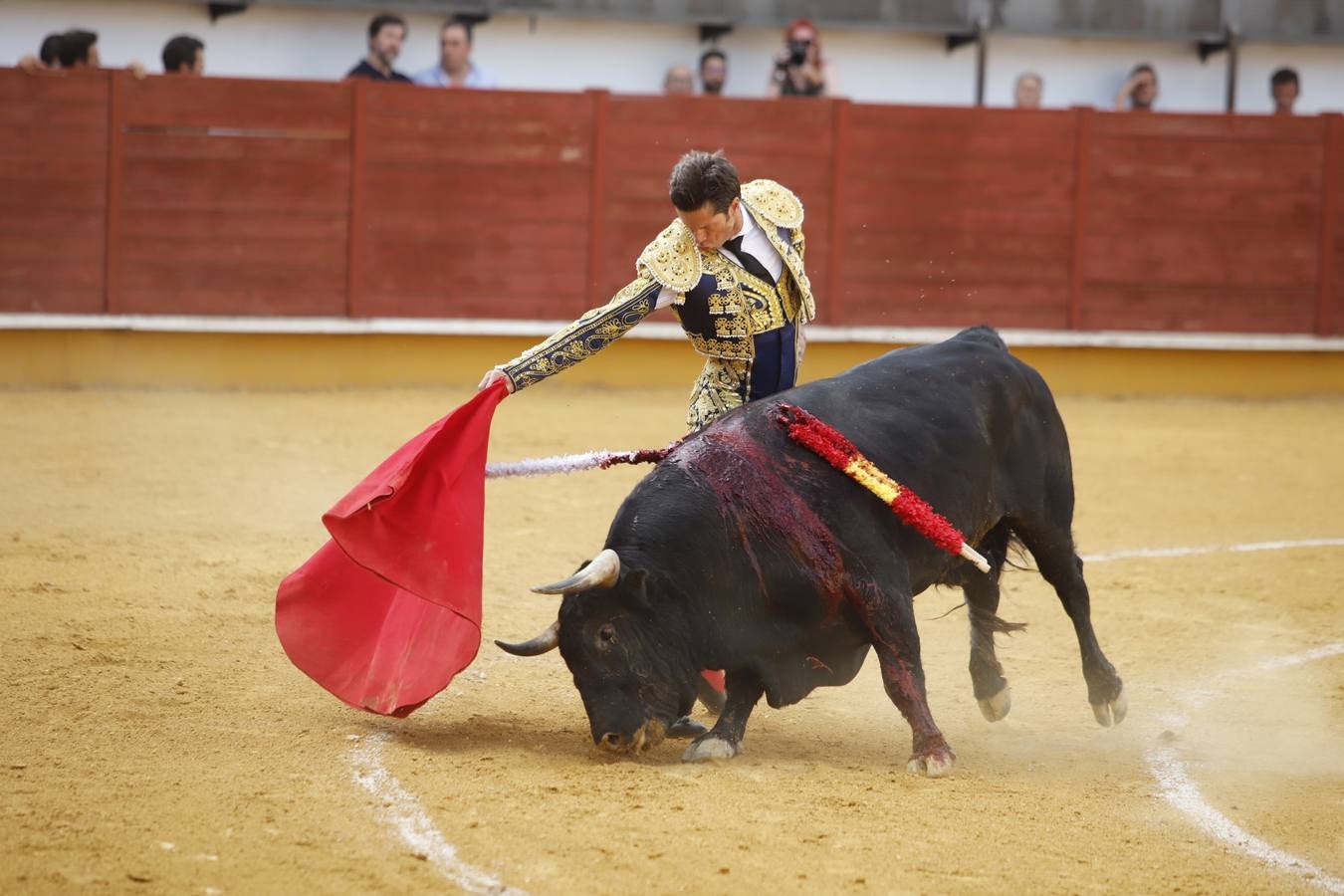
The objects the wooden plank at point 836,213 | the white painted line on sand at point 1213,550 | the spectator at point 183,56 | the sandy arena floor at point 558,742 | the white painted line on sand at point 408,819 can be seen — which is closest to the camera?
the white painted line on sand at point 408,819

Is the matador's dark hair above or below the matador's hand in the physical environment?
above

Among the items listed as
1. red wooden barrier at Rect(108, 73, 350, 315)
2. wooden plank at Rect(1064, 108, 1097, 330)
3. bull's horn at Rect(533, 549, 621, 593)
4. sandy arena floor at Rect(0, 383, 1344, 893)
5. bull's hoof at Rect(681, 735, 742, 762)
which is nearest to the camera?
sandy arena floor at Rect(0, 383, 1344, 893)

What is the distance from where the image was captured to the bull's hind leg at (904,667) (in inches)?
138

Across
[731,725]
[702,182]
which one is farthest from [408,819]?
[702,182]

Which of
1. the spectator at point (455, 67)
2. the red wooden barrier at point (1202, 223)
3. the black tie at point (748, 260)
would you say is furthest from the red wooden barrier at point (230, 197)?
the black tie at point (748, 260)

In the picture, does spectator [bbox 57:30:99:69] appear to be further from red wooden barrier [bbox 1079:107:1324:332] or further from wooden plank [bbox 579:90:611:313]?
red wooden barrier [bbox 1079:107:1324:332]

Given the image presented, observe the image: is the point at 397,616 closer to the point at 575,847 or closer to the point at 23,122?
the point at 575,847

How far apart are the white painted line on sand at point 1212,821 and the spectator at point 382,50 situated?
6.28 meters

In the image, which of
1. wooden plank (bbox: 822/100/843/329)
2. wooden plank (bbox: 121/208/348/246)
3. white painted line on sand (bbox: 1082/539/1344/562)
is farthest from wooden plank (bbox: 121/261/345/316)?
white painted line on sand (bbox: 1082/539/1344/562)

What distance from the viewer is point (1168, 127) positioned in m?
10.2

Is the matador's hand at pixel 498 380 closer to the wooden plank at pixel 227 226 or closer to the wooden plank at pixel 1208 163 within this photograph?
the wooden plank at pixel 227 226

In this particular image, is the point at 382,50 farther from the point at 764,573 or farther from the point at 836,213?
the point at 764,573

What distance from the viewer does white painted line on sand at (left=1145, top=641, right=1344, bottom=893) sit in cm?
299

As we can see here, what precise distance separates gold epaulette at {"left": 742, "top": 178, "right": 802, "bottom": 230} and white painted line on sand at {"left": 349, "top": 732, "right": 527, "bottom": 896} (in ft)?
4.63
